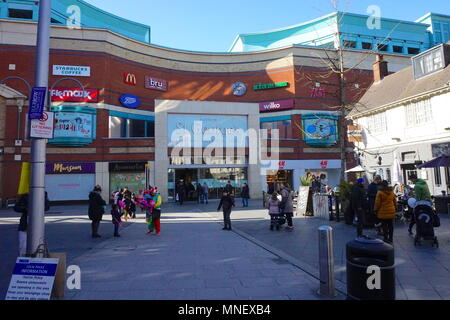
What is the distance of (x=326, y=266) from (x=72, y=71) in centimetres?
2795

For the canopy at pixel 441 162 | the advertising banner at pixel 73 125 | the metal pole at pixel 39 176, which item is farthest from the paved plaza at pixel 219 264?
the advertising banner at pixel 73 125

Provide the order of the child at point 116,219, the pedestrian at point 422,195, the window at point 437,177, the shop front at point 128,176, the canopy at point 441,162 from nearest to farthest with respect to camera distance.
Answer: the pedestrian at point 422,195
the child at point 116,219
the canopy at point 441,162
the window at point 437,177
the shop front at point 128,176

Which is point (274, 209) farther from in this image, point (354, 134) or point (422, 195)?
point (354, 134)

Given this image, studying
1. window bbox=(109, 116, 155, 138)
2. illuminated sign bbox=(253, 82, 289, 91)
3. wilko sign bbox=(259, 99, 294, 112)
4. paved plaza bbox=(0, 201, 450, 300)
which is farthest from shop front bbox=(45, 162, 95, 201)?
illuminated sign bbox=(253, 82, 289, 91)

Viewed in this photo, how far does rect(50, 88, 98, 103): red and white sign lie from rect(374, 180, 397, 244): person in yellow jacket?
25053mm

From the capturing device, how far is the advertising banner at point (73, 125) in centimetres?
2436

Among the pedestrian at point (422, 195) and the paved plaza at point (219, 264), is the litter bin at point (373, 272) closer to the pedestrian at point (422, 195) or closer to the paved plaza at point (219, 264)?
the paved plaza at point (219, 264)

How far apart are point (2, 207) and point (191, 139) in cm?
1606

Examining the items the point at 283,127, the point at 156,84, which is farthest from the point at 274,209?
the point at 156,84

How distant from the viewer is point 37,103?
430cm

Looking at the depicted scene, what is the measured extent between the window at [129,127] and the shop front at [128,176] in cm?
326

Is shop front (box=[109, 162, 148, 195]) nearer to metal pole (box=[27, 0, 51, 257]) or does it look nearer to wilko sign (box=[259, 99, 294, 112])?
wilko sign (box=[259, 99, 294, 112])
